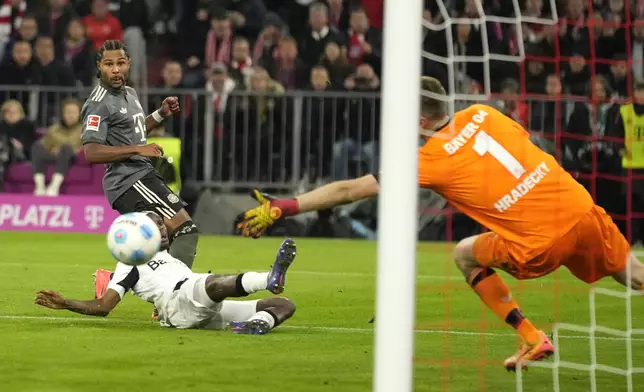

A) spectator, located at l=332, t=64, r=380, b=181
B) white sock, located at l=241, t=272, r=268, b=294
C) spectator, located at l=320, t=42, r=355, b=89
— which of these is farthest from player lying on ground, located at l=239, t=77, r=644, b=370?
spectator, located at l=320, t=42, r=355, b=89

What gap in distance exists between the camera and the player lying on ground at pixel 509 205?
734 centimetres

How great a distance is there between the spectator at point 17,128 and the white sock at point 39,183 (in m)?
0.46

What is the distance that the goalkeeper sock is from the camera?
294 inches

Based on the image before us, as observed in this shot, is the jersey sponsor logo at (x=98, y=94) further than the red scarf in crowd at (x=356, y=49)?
No

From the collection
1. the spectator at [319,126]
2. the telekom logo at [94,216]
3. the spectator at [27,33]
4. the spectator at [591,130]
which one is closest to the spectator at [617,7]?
the spectator at [591,130]

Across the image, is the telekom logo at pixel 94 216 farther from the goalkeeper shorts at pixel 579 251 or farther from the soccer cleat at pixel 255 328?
the goalkeeper shorts at pixel 579 251

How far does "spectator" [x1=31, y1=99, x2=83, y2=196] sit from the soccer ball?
33.2 ft

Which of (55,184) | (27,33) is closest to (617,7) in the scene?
(55,184)

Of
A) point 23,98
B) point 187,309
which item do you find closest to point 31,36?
point 23,98

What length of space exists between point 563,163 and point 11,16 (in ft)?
30.7

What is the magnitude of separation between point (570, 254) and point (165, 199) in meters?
3.63

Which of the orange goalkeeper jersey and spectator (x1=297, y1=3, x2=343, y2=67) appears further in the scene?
spectator (x1=297, y1=3, x2=343, y2=67)

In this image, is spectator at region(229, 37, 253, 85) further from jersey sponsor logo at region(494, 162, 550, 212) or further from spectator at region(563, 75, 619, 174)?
jersey sponsor logo at region(494, 162, 550, 212)

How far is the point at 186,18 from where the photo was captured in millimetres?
19641
